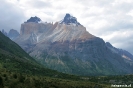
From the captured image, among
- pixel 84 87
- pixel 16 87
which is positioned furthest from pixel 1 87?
pixel 84 87

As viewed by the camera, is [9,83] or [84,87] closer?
[9,83]

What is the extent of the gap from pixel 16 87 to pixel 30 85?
14.4 meters

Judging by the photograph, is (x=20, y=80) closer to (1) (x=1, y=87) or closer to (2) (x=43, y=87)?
(2) (x=43, y=87)

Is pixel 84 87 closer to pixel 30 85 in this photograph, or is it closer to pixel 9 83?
pixel 30 85

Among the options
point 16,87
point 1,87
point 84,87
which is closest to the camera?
point 1,87

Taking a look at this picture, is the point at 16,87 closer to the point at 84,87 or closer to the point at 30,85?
the point at 30,85

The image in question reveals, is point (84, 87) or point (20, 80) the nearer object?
point (20, 80)

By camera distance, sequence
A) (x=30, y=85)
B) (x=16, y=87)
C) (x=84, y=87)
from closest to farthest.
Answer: (x=16, y=87)
(x=30, y=85)
(x=84, y=87)

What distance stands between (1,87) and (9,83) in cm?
Answer: 1332

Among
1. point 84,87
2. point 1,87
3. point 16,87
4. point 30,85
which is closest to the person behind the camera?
point 1,87

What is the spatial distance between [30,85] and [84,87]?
85378 millimetres

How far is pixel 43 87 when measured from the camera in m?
124

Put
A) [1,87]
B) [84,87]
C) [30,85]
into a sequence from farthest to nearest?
[84,87]
[30,85]
[1,87]

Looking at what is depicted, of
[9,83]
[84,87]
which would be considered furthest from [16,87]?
[84,87]
